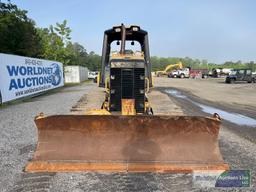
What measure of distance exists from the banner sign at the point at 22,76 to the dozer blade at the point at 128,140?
992 centimetres

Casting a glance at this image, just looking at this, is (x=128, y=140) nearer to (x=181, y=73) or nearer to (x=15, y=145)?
(x=15, y=145)

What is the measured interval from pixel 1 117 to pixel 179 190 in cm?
843

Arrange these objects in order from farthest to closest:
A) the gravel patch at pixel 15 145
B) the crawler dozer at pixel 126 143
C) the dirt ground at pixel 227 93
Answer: the dirt ground at pixel 227 93, the crawler dozer at pixel 126 143, the gravel patch at pixel 15 145

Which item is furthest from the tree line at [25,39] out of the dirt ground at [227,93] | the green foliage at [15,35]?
the dirt ground at [227,93]

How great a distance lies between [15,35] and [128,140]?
40.0 metres

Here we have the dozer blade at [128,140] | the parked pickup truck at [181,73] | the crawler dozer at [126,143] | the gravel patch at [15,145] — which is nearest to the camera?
the gravel patch at [15,145]

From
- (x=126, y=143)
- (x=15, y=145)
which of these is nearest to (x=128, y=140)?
(x=126, y=143)

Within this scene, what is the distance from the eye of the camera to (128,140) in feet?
19.5

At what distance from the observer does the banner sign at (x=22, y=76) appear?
50.4 feet

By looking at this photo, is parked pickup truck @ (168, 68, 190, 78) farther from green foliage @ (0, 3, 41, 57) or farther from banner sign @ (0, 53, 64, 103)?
banner sign @ (0, 53, 64, 103)

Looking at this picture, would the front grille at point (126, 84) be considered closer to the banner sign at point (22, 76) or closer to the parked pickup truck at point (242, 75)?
the banner sign at point (22, 76)

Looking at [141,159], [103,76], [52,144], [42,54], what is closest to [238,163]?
[141,159]

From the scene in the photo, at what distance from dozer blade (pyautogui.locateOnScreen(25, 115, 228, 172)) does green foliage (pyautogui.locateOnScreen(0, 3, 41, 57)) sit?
36249 millimetres

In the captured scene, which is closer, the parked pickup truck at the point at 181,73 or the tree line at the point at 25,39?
the tree line at the point at 25,39
